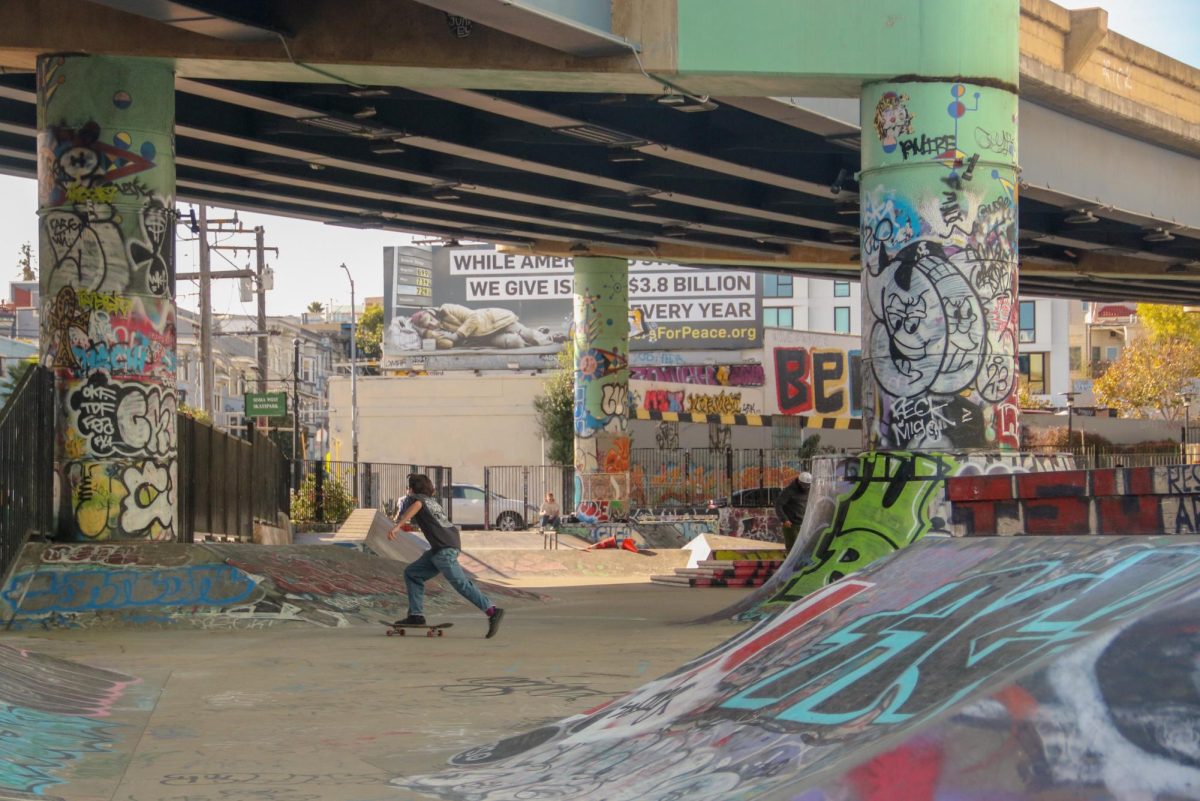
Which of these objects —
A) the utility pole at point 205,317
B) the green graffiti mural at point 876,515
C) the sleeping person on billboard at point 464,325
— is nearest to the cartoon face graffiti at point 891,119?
the green graffiti mural at point 876,515

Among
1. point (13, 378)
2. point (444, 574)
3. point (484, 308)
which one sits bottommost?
point (444, 574)

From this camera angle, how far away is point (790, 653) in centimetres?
640

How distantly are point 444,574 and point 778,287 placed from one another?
9084cm

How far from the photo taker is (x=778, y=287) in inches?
4023

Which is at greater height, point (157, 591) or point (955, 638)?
point (955, 638)

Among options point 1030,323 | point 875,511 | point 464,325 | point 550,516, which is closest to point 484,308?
point 464,325

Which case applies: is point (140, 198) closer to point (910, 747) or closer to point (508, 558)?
point (910, 747)

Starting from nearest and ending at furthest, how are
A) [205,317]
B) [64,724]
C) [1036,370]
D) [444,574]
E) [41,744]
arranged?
[41,744] → [64,724] → [444,574] → [205,317] → [1036,370]

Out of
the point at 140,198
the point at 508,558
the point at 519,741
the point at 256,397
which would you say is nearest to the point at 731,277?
the point at 256,397

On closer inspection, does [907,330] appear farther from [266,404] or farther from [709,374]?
[709,374]

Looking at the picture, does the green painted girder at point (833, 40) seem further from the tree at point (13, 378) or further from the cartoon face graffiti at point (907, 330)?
the tree at point (13, 378)

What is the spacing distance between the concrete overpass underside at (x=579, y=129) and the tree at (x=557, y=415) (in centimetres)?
2918

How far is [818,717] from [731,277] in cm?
7477

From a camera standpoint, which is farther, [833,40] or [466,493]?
[466,493]
